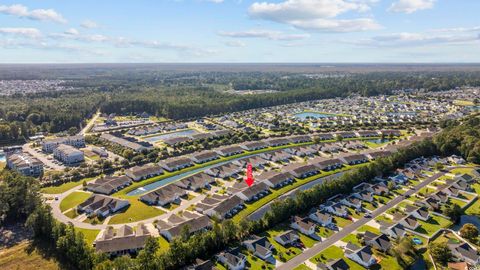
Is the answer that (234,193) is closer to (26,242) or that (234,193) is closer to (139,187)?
(139,187)

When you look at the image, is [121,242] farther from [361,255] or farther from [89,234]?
[361,255]

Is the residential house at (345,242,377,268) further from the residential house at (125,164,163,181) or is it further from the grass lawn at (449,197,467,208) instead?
the residential house at (125,164,163,181)

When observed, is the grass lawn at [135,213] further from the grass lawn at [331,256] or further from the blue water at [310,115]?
the blue water at [310,115]

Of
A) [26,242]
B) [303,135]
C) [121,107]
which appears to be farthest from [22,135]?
[303,135]

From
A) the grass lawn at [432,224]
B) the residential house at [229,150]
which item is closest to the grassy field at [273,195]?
the grass lawn at [432,224]

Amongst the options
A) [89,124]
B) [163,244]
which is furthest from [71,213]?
[89,124]

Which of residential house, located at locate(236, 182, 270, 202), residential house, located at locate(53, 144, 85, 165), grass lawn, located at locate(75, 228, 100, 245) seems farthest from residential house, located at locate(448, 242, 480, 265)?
residential house, located at locate(53, 144, 85, 165)
